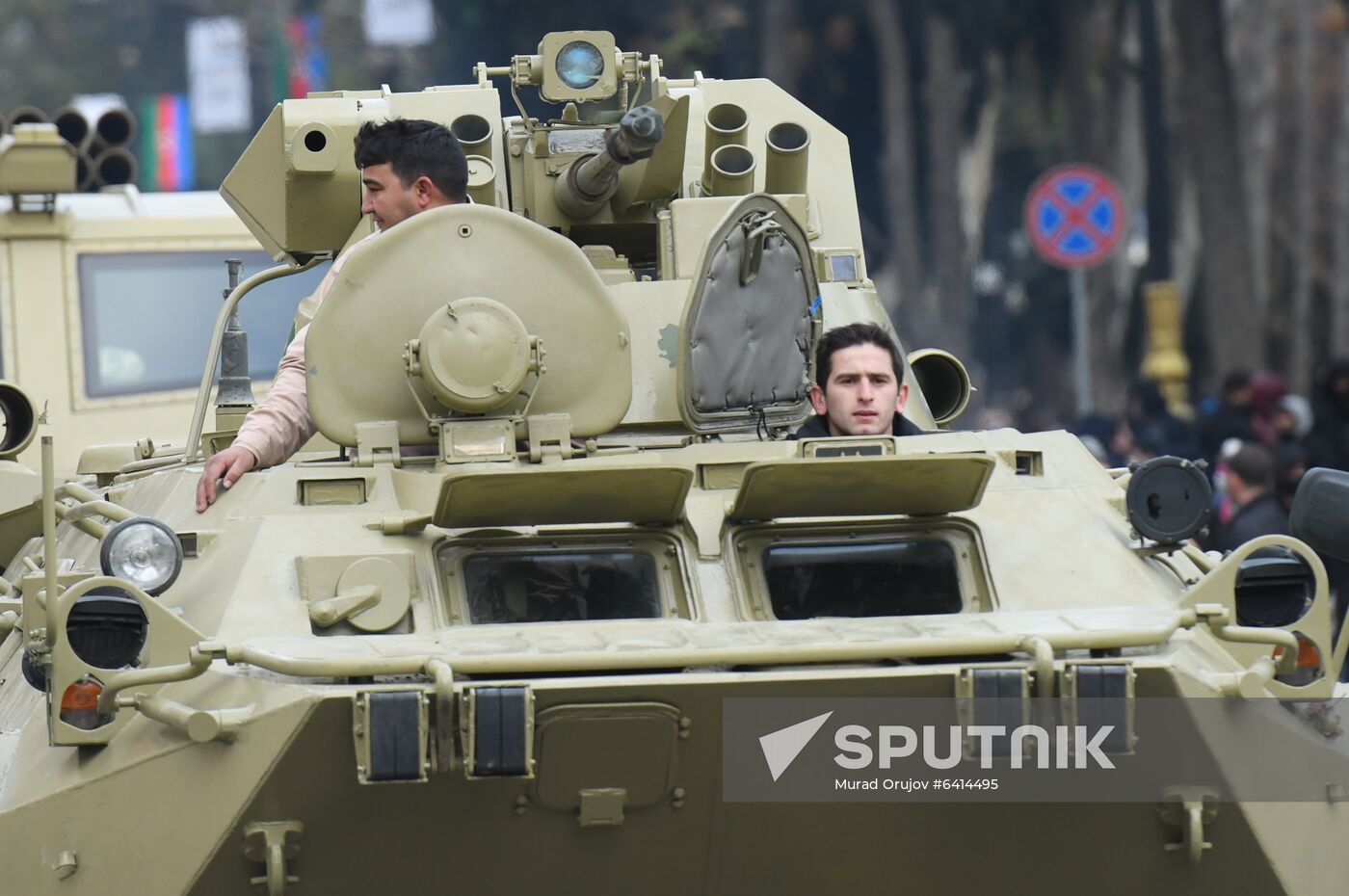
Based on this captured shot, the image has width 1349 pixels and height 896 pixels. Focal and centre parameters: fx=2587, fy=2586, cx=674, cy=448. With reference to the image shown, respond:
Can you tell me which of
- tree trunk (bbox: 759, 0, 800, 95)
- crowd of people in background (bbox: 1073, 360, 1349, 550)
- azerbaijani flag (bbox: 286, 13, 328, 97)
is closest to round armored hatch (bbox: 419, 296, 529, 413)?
crowd of people in background (bbox: 1073, 360, 1349, 550)

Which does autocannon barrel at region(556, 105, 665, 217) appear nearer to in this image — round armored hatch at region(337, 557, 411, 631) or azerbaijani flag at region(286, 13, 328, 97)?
round armored hatch at region(337, 557, 411, 631)

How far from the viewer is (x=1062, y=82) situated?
33.2m

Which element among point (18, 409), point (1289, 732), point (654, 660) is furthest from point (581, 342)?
point (18, 409)

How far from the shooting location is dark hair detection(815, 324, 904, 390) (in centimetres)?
852

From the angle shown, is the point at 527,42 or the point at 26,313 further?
the point at 527,42

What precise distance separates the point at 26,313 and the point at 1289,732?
32.3ft

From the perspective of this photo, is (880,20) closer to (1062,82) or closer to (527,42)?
(1062,82)

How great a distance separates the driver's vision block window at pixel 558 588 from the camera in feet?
24.2

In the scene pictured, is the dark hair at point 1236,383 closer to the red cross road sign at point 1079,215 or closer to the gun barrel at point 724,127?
the red cross road sign at point 1079,215

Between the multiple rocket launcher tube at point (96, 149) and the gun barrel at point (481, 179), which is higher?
the multiple rocket launcher tube at point (96, 149)

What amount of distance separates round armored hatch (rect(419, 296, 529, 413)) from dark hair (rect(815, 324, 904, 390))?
123 cm

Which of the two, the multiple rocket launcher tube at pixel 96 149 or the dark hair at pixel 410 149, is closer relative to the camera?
the dark hair at pixel 410 149

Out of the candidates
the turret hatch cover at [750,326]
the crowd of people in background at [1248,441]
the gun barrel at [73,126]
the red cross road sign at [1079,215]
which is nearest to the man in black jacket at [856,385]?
the turret hatch cover at [750,326]

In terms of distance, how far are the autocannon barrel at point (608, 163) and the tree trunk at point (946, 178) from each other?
22702 millimetres
